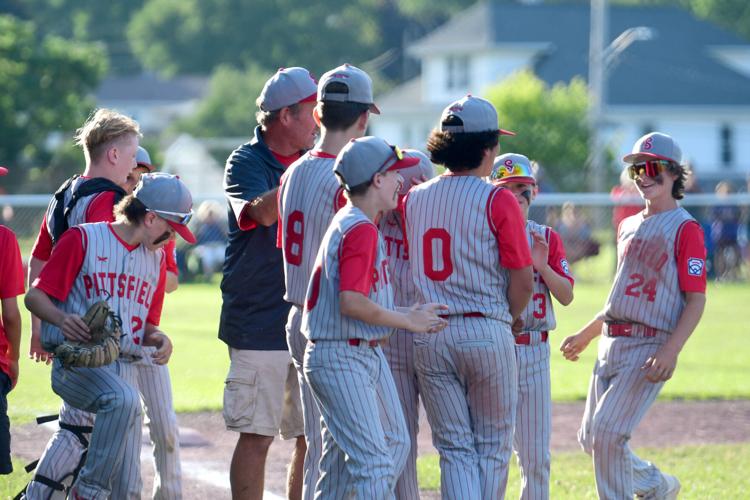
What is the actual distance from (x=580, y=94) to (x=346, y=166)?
4219 centimetres

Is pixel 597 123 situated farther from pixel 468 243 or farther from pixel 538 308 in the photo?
pixel 468 243

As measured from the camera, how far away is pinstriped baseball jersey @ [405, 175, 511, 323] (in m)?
5.48

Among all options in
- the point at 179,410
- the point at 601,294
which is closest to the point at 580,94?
the point at 601,294

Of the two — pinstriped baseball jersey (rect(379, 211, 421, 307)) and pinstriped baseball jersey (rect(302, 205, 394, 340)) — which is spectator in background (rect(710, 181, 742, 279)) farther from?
pinstriped baseball jersey (rect(302, 205, 394, 340))

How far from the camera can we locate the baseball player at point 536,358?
242 inches

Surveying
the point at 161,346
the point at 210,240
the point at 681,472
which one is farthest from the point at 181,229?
the point at 210,240

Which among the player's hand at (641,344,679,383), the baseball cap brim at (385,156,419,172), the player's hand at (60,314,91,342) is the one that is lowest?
the player's hand at (641,344,679,383)

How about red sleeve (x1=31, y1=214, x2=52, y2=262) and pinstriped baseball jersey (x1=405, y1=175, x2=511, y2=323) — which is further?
red sleeve (x1=31, y1=214, x2=52, y2=262)

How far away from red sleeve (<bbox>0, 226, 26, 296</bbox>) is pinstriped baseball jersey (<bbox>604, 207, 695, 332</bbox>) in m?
2.91

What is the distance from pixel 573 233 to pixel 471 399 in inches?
728

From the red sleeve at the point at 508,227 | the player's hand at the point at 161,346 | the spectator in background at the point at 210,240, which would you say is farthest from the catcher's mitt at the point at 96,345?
the spectator in background at the point at 210,240

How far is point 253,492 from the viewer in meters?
6.21

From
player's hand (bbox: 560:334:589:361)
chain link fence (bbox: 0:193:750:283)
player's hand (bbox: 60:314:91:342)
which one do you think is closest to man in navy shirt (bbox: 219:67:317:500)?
player's hand (bbox: 60:314:91:342)

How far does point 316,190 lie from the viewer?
5.52m
